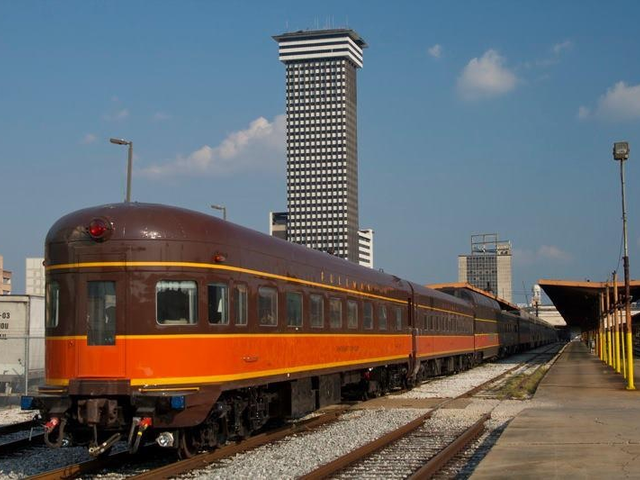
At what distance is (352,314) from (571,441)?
7250mm

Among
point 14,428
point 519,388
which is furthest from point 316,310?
point 519,388

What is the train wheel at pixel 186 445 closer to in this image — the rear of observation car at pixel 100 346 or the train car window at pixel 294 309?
the rear of observation car at pixel 100 346

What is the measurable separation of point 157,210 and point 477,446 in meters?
6.55

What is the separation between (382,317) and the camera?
22906mm

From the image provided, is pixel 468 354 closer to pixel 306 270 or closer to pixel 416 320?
pixel 416 320

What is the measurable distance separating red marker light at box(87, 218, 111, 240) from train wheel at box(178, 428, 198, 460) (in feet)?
9.94

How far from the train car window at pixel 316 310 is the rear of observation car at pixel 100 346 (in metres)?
4.87

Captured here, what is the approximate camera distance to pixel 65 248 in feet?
40.9

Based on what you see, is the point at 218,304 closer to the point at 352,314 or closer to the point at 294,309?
the point at 294,309

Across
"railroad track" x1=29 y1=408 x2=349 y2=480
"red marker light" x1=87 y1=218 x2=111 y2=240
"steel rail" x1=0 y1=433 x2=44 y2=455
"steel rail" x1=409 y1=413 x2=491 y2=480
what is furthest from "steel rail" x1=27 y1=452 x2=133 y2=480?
"steel rail" x1=409 y1=413 x2=491 y2=480

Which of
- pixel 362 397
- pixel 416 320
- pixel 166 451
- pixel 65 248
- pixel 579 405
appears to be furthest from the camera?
pixel 416 320

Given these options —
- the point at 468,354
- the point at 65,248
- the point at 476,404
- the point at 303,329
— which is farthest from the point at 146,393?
the point at 468,354

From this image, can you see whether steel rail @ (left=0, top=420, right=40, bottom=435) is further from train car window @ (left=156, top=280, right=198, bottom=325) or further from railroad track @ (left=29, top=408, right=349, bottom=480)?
train car window @ (left=156, top=280, right=198, bottom=325)

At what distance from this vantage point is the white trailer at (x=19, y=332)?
25.8 metres
